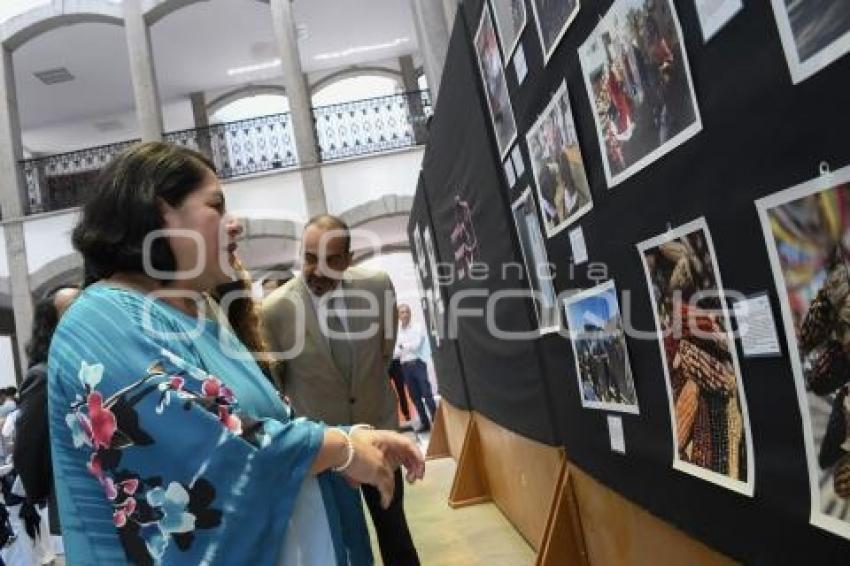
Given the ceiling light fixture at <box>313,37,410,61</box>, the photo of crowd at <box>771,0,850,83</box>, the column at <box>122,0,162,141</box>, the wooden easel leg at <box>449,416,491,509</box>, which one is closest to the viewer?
the photo of crowd at <box>771,0,850,83</box>

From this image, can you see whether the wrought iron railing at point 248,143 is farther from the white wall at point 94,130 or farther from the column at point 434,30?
the column at point 434,30

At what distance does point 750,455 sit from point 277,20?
40.5ft

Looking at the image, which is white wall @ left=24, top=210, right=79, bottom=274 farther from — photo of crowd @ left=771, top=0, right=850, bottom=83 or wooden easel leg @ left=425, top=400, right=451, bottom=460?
photo of crowd @ left=771, top=0, right=850, bottom=83

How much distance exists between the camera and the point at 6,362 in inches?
651

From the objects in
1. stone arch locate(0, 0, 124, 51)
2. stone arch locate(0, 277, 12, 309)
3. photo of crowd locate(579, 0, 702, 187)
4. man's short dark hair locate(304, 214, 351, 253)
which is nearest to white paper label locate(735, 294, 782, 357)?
photo of crowd locate(579, 0, 702, 187)

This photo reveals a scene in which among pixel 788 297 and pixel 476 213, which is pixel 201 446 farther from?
pixel 476 213

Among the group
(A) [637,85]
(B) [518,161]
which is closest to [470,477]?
(B) [518,161]

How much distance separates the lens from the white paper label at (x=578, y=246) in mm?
2021

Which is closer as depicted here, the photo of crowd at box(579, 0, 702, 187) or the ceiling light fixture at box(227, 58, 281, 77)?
the photo of crowd at box(579, 0, 702, 187)

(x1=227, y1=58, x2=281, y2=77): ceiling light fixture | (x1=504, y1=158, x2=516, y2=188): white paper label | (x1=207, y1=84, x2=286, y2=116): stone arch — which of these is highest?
(x1=227, y1=58, x2=281, y2=77): ceiling light fixture

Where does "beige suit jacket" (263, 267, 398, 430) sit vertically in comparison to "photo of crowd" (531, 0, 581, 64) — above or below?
below

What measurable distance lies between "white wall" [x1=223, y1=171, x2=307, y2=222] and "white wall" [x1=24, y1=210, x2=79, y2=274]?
2730 millimetres

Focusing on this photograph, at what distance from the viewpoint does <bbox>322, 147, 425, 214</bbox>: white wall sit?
11.9 m

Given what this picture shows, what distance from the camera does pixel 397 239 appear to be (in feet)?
54.1
